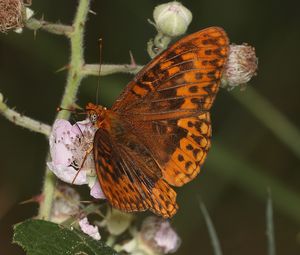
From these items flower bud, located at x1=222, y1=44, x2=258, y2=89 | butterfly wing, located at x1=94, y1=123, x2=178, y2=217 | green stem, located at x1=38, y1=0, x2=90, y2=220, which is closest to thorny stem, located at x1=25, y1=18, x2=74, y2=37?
green stem, located at x1=38, y1=0, x2=90, y2=220

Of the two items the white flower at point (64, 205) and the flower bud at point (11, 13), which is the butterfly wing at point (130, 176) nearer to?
the white flower at point (64, 205)

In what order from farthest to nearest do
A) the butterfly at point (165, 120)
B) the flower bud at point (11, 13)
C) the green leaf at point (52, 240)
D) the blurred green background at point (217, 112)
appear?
the blurred green background at point (217, 112) < the flower bud at point (11, 13) < the butterfly at point (165, 120) < the green leaf at point (52, 240)

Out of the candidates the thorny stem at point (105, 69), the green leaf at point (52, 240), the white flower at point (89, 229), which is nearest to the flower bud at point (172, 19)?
the thorny stem at point (105, 69)

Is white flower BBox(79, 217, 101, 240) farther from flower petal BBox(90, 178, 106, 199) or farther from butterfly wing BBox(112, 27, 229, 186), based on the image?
butterfly wing BBox(112, 27, 229, 186)

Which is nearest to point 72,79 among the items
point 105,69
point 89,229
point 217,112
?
point 105,69

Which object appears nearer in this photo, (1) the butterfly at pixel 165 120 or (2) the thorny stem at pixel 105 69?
(1) the butterfly at pixel 165 120

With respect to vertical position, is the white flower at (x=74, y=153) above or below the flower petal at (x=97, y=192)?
above
